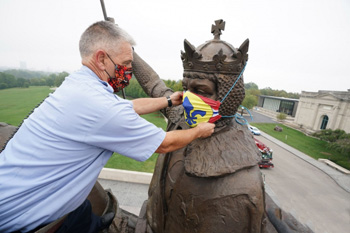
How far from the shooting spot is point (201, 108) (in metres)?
1.69

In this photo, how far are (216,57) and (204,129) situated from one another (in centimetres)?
64

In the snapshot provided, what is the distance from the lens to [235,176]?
154 centimetres

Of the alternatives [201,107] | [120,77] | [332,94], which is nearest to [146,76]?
[120,77]

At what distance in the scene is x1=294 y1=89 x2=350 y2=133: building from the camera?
2223 cm

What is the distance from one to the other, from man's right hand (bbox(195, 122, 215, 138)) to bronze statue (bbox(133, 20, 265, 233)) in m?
0.12

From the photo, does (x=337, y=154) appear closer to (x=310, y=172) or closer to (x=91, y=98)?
(x=310, y=172)

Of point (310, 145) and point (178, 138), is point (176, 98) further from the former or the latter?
point (310, 145)

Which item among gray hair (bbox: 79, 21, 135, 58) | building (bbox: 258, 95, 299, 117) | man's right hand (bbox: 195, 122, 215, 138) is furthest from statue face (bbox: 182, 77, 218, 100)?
building (bbox: 258, 95, 299, 117)

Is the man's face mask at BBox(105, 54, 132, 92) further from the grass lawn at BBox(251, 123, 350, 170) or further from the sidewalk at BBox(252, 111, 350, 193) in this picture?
the grass lawn at BBox(251, 123, 350, 170)

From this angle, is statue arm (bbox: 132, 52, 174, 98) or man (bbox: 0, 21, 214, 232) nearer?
man (bbox: 0, 21, 214, 232)

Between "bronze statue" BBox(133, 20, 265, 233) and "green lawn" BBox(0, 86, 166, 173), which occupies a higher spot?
"bronze statue" BBox(133, 20, 265, 233)

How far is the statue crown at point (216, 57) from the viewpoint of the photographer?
5.31 ft

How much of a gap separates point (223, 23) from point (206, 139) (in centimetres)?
117

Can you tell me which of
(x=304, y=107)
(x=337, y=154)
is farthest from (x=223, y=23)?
(x=304, y=107)
